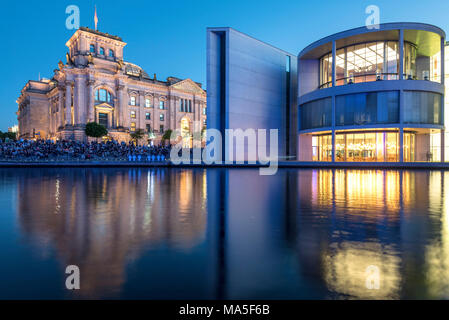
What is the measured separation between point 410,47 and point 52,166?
46572 mm

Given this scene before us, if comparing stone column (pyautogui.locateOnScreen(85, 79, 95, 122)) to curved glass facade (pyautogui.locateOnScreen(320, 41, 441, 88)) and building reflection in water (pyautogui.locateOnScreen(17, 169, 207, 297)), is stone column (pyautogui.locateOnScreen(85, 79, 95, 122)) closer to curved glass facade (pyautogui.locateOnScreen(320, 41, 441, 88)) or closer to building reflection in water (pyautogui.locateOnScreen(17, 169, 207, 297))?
curved glass facade (pyautogui.locateOnScreen(320, 41, 441, 88))

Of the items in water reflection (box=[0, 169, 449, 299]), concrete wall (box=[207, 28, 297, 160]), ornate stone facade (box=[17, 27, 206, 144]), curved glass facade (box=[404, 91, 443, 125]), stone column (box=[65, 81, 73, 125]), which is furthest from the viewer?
stone column (box=[65, 81, 73, 125])

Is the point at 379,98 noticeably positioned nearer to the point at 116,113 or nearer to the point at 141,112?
the point at 116,113

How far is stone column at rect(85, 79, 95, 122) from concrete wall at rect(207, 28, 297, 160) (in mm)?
39556

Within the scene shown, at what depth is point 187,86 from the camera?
84.9 metres

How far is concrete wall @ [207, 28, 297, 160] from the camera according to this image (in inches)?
1515

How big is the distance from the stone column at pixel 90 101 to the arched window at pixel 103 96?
214cm

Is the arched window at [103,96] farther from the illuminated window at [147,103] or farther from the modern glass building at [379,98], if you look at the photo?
the modern glass building at [379,98]

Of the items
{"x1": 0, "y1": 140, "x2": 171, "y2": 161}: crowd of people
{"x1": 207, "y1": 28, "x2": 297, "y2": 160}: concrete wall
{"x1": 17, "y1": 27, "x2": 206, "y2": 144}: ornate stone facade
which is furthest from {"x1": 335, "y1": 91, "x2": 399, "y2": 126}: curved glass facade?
{"x1": 17, "y1": 27, "x2": 206, "y2": 144}: ornate stone facade

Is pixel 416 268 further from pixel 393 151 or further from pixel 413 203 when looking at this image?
pixel 393 151

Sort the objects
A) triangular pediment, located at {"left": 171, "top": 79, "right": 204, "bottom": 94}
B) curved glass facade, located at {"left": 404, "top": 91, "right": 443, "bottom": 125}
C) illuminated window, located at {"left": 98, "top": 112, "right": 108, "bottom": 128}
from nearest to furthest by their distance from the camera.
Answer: curved glass facade, located at {"left": 404, "top": 91, "right": 443, "bottom": 125}
illuminated window, located at {"left": 98, "top": 112, "right": 108, "bottom": 128}
triangular pediment, located at {"left": 171, "top": 79, "right": 204, "bottom": 94}

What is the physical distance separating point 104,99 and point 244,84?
144ft

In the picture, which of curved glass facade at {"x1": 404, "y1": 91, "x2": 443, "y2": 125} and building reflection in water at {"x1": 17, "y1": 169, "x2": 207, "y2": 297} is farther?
curved glass facade at {"x1": 404, "y1": 91, "x2": 443, "y2": 125}
